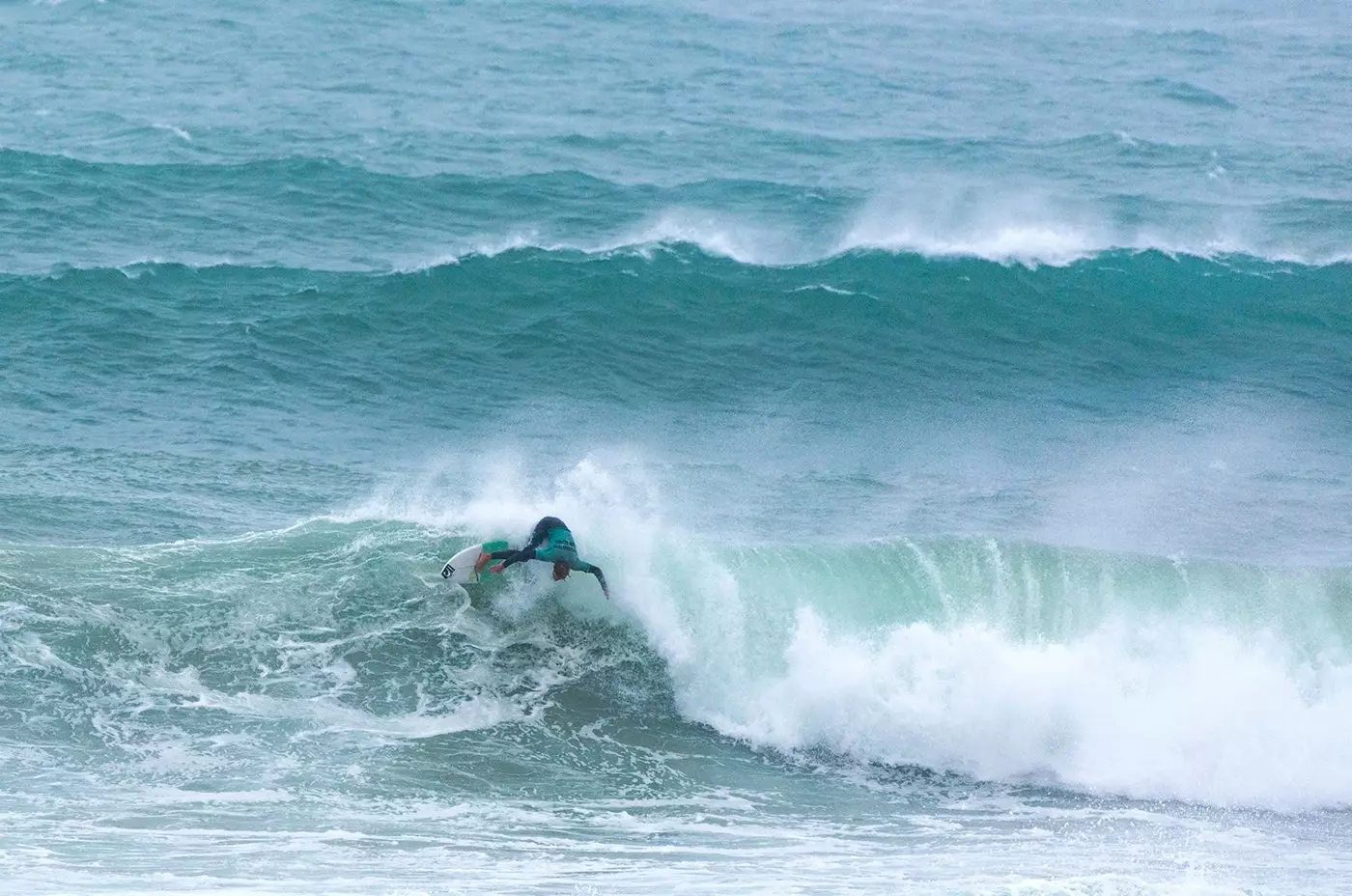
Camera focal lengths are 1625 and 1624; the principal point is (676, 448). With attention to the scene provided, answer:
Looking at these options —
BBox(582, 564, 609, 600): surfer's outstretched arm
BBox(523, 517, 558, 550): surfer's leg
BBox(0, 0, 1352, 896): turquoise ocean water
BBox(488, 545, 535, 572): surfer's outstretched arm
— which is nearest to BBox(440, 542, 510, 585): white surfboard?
BBox(0, 0, 1352, 896): turquoise ocean water

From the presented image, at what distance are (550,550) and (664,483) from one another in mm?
3801

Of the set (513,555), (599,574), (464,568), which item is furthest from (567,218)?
(599,574)

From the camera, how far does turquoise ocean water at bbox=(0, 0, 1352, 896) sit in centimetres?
1446

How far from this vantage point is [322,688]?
16.0 metres

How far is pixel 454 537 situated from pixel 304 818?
17.5ft

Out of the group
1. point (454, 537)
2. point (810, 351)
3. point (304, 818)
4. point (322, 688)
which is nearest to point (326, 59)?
point (810, 351)

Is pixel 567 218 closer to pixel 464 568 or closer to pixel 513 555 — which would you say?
pixel 464 568

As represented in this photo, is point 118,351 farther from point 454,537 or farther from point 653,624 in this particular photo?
point 653,624

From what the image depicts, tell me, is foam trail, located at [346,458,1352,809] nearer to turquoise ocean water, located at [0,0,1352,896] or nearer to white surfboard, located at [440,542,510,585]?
turquoise ocean water, located at [0,0,1352,896]

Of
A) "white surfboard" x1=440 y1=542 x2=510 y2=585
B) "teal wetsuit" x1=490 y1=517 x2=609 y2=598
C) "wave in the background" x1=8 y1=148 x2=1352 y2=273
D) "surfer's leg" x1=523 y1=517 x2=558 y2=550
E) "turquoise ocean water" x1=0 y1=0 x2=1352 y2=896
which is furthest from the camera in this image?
"wave in the background" x1=8 y1=148 x2=1352 y2=273

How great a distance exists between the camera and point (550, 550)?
55.7 ft

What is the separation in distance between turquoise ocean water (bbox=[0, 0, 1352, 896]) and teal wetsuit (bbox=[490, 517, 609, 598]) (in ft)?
2.87

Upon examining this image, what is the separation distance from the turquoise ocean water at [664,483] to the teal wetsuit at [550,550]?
2.87ft

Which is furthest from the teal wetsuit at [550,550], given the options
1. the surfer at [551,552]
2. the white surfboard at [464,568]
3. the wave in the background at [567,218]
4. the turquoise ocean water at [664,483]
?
the wave in the background at [567,218]
